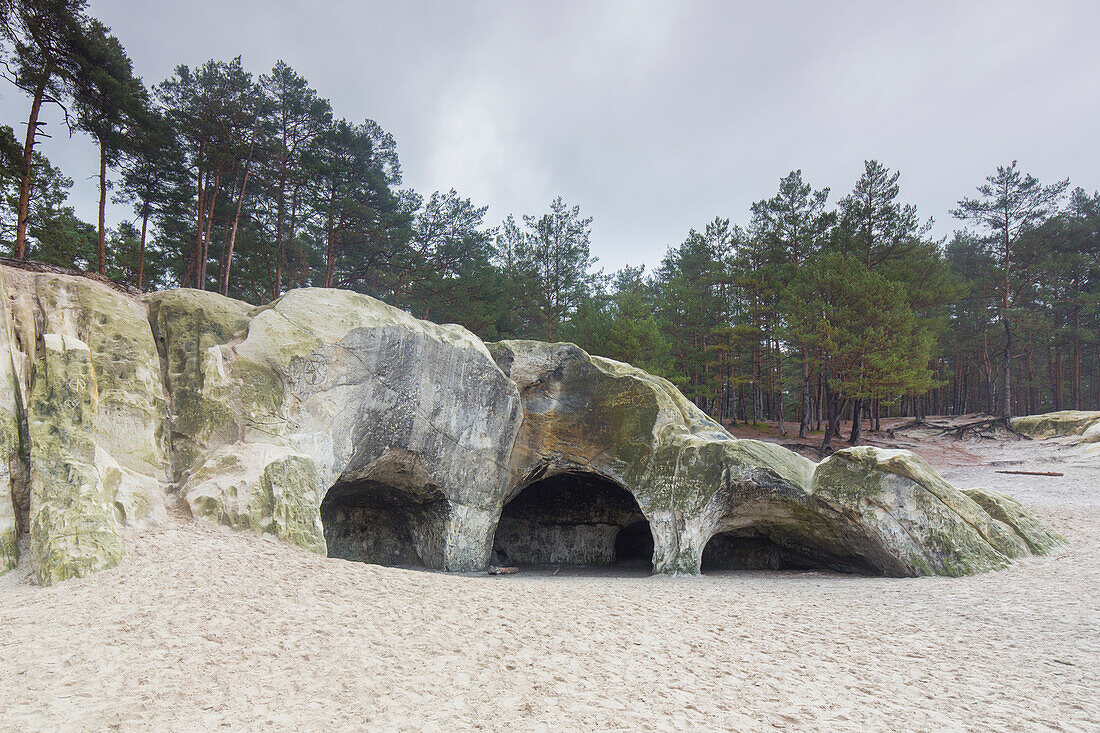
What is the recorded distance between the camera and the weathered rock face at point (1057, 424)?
83.6 ft

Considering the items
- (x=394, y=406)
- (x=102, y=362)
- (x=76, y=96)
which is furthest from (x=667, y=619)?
(x=76, y=96)

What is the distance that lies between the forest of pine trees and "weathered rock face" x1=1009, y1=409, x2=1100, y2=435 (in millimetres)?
1654

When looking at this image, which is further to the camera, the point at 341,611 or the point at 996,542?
the point at 996,542

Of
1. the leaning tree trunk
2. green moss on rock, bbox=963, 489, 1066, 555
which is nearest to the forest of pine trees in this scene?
the leaning tree trunk

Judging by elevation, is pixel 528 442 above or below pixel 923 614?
above

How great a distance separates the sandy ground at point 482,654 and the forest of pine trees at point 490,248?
13.1 m

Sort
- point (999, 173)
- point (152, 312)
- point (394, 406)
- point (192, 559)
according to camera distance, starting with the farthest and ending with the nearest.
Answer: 1. point (999, 173)
2. point (394, 406)
3. point (152, 312)
4. point (192, 559)

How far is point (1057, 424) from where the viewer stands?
1061 inches

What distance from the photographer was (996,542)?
30.8 ft

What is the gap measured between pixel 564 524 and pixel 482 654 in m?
11.4

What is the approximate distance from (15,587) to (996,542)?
14.3 m

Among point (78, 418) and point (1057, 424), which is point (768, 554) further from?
point (1057, 424)

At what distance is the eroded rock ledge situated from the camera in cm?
658

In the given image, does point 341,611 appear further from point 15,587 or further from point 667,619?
point 667,619
